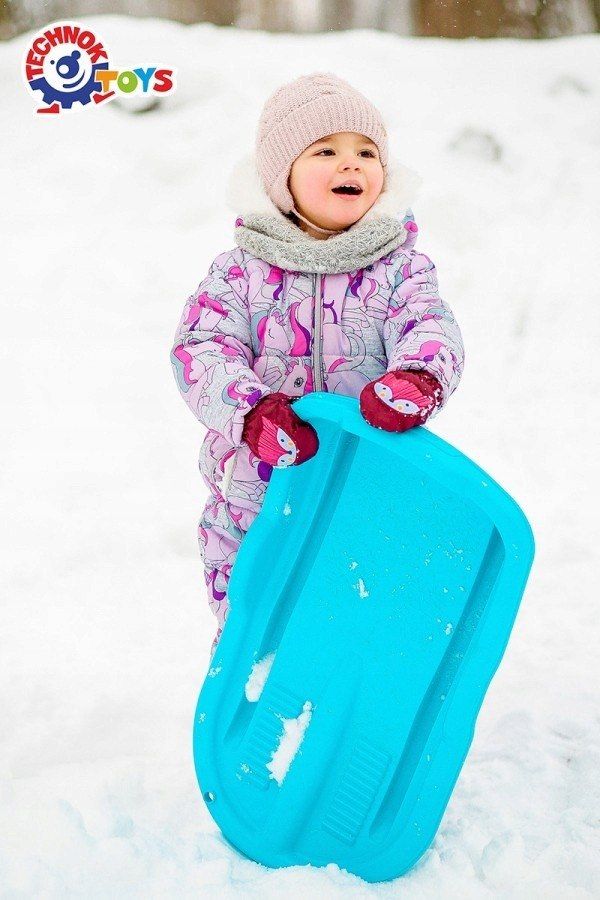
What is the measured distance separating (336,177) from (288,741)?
79 cm

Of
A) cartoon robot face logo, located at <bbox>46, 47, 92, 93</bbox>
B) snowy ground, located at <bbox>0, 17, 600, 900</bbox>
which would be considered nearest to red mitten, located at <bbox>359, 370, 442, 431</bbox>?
snowy ground, located at <bbox>0, 17, 600, 900</bbox>

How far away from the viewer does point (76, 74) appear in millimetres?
3514

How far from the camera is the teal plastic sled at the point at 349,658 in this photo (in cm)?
114

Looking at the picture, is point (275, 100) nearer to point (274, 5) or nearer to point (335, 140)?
point (335, 140)

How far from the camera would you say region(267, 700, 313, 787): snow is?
4.13 feet

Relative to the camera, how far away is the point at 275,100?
4.32 feet

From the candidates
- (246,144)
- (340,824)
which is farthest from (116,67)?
(340,824)

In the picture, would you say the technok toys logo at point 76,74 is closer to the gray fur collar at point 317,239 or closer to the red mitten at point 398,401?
the gray fur collar at point 317,239

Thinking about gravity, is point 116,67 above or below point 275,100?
below

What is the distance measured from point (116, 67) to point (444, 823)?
3.31m

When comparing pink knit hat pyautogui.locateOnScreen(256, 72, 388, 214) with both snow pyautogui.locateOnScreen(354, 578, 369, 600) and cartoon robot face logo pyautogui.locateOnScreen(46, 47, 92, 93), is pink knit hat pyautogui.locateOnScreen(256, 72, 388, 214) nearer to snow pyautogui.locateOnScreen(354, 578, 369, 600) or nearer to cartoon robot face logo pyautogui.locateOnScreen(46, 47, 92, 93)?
snow pyautogui.locateOnScreen(354, 578, 369, 600)

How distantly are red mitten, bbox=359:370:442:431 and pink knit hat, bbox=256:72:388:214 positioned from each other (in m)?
0.38

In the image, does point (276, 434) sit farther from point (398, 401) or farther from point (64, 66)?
point (64, 66)

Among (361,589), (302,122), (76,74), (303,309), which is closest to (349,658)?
(361,589)
